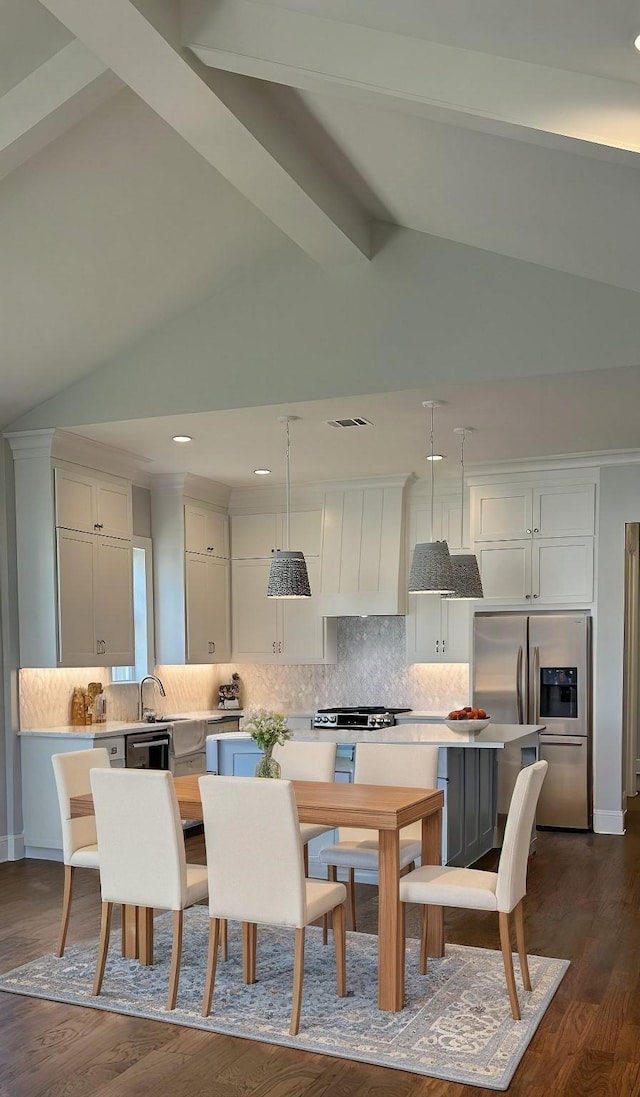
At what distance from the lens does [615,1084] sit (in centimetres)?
309

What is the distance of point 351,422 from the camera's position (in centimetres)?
603

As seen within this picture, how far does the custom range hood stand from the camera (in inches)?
314

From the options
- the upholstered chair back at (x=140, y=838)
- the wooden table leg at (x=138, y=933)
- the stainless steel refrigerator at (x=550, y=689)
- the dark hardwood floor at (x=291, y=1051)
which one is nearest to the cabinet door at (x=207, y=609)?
the stainless steel refrigerator at (x=550, y=689)

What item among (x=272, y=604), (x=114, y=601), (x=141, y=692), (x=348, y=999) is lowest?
(x=348, y=999)

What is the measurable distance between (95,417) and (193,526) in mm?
2126

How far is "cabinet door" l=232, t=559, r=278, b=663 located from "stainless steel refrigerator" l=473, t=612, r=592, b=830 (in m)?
1.95

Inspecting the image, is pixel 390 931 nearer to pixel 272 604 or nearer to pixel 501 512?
pixel 501 512

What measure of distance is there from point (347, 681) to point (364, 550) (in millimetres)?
1243

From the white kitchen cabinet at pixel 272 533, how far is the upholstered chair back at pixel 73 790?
13.0 ft

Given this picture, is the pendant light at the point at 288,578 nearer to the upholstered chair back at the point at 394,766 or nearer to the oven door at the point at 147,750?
the upholstered chair back at the point at 394,766

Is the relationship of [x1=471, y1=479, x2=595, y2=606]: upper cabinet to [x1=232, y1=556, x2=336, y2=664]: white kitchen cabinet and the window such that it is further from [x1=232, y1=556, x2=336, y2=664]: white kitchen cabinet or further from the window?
the window

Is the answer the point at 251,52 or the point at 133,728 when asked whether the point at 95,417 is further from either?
the point at 251,52

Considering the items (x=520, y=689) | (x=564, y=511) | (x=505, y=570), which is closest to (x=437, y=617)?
(x=505, y=570)

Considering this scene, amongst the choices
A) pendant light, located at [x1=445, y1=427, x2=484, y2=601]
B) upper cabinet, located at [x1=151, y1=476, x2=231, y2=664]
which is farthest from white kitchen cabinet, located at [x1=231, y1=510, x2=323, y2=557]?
pendant light, located at [x1=445, y1=427, x2=484, y2=601]
